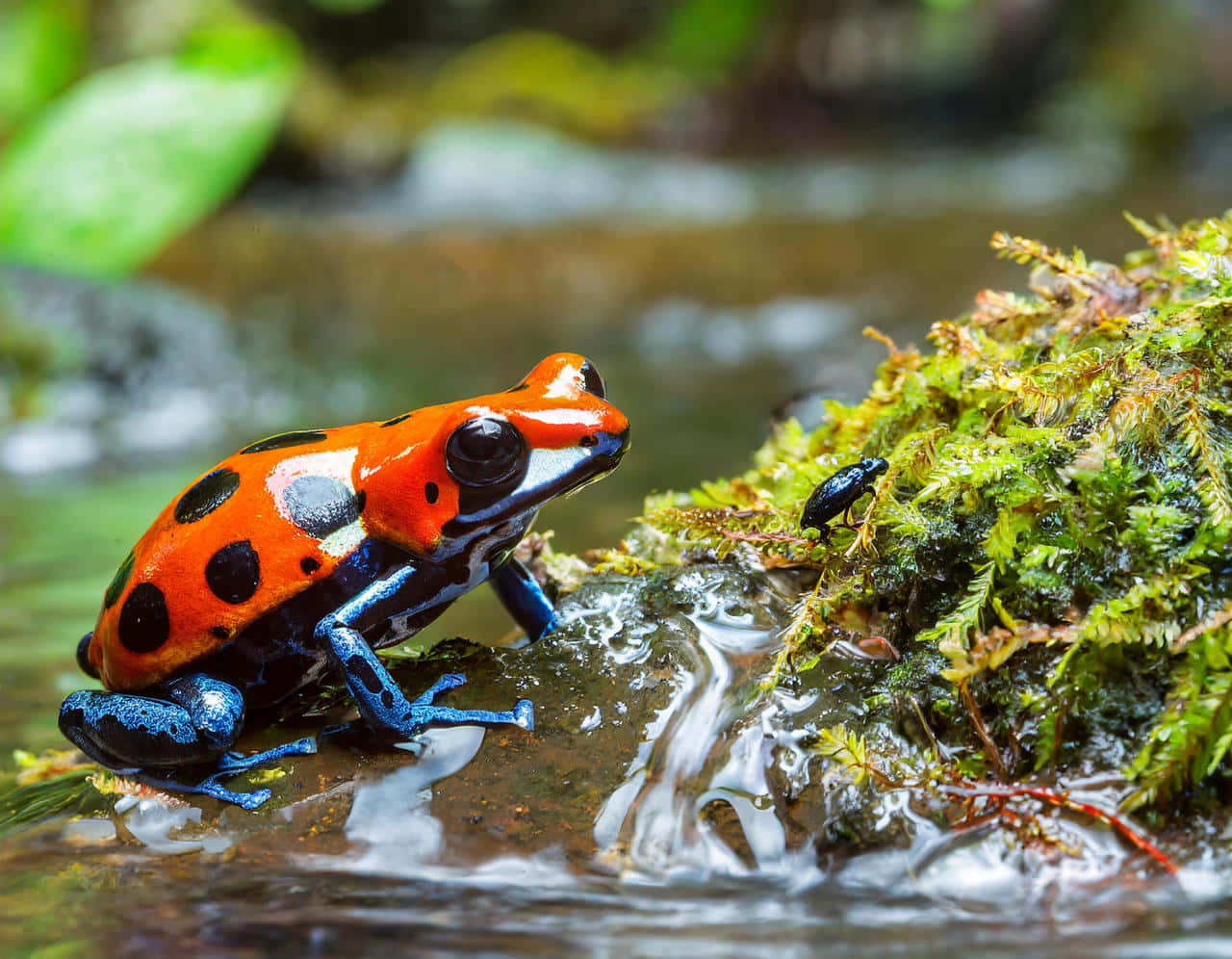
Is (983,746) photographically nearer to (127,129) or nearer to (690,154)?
(127,129)

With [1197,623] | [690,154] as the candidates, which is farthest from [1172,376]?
[690,154]

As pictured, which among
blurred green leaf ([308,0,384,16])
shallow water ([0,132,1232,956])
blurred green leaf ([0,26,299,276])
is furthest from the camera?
blurred green leaf ([308,0,384,16])

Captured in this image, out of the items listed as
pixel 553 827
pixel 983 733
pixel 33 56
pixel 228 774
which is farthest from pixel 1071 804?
pixel 33 56

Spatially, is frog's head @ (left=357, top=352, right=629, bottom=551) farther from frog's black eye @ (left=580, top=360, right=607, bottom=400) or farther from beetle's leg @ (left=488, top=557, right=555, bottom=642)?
beetle's leg @ (left=488, top=557, right=555, bottom=642)

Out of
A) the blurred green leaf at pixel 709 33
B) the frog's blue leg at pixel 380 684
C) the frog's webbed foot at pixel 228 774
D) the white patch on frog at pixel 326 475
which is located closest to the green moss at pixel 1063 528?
the frog's blue leg at pixel 380 684

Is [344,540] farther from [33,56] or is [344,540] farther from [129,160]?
[33,56]

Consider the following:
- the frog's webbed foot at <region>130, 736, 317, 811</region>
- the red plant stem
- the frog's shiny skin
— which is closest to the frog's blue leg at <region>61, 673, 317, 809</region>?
the frog's webbed foot at <region>130, 736, 317, 811</region>
